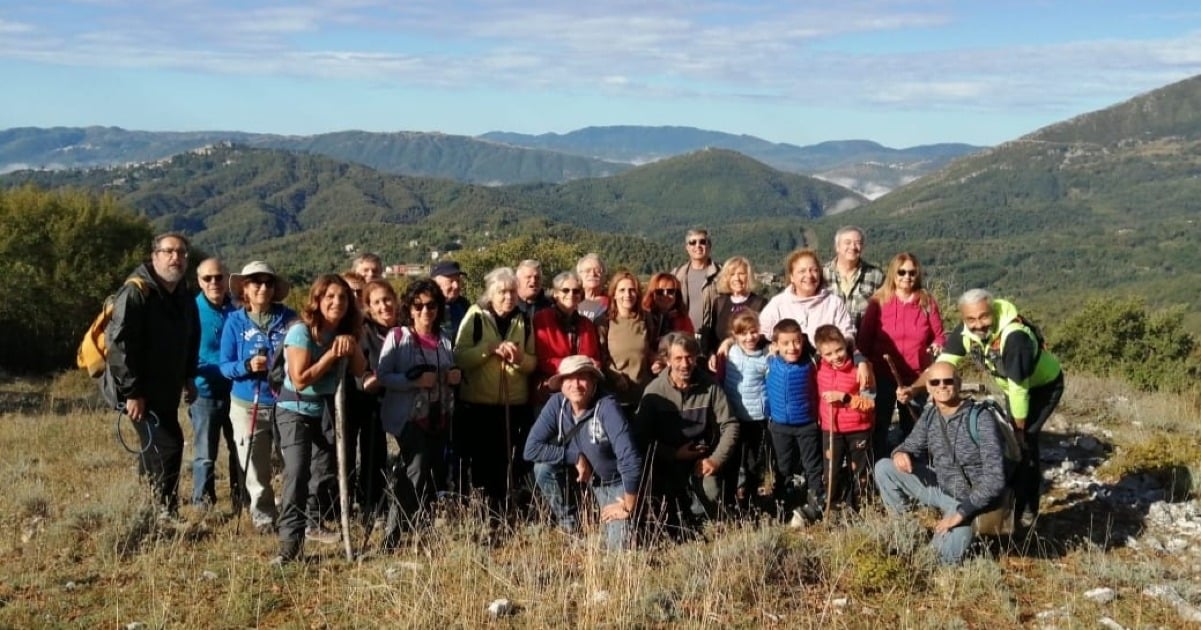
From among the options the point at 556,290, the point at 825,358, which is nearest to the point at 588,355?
the point at 556,290

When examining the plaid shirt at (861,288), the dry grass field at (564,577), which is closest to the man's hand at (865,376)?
the plaid shirt at (861,288)

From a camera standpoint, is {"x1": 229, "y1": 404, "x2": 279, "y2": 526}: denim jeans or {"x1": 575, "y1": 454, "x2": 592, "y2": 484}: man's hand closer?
{"x1": 575, "y1": 454, "x2": 592, "y2": 484}: man's hand

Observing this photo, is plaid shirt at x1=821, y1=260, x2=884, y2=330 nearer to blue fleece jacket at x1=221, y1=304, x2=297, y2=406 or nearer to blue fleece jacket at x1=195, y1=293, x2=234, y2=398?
blue fleece jacket at x1=221, y1=304, x2=297, y2=406

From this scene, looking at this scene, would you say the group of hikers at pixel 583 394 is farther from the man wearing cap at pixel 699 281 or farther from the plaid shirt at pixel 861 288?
the man wearing cap at pixel 699 281

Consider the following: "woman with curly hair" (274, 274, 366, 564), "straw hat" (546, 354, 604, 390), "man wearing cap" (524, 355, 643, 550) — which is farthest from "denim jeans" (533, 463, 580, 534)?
"woman with curly hair" (274, 274, 366, 564)

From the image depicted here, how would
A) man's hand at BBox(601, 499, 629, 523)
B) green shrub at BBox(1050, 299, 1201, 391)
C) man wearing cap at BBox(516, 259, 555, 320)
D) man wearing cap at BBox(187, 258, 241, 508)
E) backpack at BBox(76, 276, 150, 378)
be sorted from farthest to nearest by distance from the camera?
green shrub at BBox(1050, 299, 1201, 391), man wearing cap at BBox(516, 259, 555, 320), man wearing cap at BBox(187, 258, 241, 508), backpack at BBox(76, 276, 150, 378), man's hand at BBox(601, 499, 629, 523)

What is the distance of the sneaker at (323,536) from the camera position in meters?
5.48

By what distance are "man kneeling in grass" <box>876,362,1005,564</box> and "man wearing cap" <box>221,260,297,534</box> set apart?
3854 mm

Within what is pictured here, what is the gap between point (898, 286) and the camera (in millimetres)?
6281

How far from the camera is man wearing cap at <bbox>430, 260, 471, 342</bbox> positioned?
259 inches

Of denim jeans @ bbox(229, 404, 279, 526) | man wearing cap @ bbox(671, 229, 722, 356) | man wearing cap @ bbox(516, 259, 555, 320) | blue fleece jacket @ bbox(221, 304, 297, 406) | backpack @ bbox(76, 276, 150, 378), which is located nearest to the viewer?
blue fleece jacket @ bbox(221, 304, 297, 406)

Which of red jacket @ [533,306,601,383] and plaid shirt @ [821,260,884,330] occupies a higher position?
plaid shirt @ [821,260,884,330]

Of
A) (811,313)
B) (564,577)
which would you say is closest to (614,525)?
(564,577)

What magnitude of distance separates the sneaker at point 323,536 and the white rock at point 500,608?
1.49m
